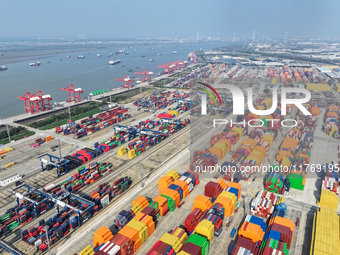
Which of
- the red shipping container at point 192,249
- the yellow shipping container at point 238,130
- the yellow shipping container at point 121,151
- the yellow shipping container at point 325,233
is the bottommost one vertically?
the yellow shipping container at point 121,151

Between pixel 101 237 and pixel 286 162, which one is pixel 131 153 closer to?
pixel 101 237

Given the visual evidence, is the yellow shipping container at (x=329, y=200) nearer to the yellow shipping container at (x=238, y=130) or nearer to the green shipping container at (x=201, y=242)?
the yellow shipping container at (x=238, y=130)

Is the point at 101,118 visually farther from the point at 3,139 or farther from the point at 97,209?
the point at 97,209

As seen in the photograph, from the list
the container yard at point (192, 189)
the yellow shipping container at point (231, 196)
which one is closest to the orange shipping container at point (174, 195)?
the container yard at point (192, 189)

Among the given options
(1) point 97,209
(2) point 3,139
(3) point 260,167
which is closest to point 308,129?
(3) point 260,167

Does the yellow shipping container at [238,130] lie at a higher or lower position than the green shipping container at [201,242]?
higher

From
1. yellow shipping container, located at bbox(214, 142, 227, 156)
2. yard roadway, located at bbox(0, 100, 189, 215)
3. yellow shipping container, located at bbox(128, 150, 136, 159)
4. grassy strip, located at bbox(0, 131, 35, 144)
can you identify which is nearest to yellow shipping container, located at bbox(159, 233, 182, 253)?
yellow shipping container, located at bbox(214, 142, 227, 156)

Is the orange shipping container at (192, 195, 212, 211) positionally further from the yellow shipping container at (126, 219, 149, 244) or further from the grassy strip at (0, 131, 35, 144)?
the grassy strip at (0, 131, 35, 144)
